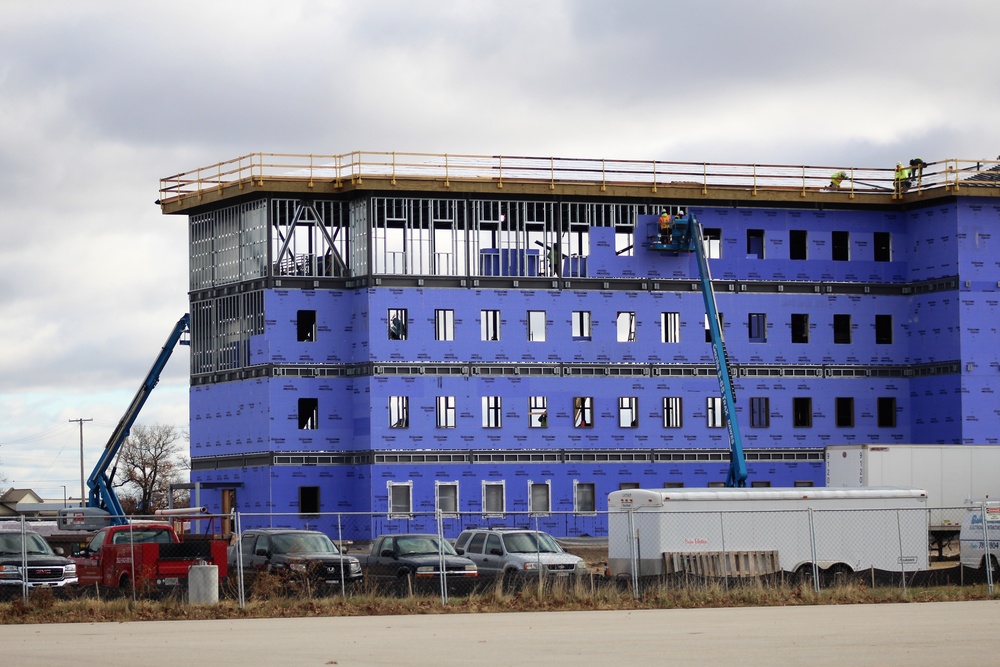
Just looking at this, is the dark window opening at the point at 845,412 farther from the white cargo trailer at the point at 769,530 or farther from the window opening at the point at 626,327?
the white cargo trailer at the point at 769,530

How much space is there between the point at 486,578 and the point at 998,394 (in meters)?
36.8

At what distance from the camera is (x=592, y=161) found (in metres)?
67.9

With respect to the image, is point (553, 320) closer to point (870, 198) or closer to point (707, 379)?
point (707, 379)

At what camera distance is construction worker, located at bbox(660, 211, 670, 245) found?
221 feet

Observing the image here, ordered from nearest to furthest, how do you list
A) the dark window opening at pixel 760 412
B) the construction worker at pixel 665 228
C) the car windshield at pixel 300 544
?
the car windshield at pixel 300 544 → the construction worker at pixel 665 228 → the dark window opening at pixel 760 412

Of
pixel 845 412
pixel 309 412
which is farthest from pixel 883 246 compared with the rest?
pixel 309 412

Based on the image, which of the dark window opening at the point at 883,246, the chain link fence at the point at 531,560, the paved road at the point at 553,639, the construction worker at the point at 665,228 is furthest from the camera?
the dark window opening at the point at 883,246

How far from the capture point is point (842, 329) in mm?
70562

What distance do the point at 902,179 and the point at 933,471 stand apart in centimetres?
1814

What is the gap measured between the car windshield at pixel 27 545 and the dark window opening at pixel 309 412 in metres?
26.6

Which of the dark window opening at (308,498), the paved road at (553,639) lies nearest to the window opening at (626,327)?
the dark window opening at (308,498)

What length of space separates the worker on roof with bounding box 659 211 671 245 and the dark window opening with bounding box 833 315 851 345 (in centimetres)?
852

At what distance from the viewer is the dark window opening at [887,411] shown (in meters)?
70.5

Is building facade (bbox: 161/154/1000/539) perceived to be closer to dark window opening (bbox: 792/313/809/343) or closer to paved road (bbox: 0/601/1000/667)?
dark window opening (bbox: 792/313/809/343)
